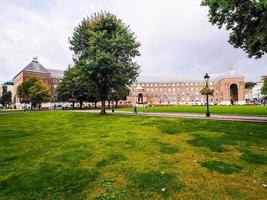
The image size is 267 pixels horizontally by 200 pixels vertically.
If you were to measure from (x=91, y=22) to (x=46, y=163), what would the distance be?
2835cm

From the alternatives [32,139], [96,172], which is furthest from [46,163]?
[32,139]

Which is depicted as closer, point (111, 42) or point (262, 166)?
point (262, 166)

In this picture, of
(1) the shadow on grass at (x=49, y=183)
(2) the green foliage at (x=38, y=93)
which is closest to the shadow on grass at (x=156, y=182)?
(1) the shadow on grass at (x=49, y=183)

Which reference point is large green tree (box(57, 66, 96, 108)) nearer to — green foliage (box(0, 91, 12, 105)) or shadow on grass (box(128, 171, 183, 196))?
shadow on grass (box(128, 171, 183, 196))

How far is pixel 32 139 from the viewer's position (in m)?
13.4

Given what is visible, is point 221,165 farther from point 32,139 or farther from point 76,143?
point 32,139

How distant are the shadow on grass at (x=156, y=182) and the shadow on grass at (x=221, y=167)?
1.61 m

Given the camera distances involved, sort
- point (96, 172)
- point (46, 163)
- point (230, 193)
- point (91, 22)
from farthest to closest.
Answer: point (91, 22), point (46, 163), point (96, 172), point (230, 193)

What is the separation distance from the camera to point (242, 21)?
668 inches

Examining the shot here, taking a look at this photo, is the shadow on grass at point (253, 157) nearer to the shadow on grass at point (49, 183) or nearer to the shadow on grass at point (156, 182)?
the shadow on grass at point (156, 182)

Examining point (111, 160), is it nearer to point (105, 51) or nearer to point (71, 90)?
point (105, 51)

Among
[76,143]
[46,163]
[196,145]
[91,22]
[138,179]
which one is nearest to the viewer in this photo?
[138,179]

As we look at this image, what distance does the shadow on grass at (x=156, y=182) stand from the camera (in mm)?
5954

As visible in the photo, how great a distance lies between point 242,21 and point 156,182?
1569 centimetres
